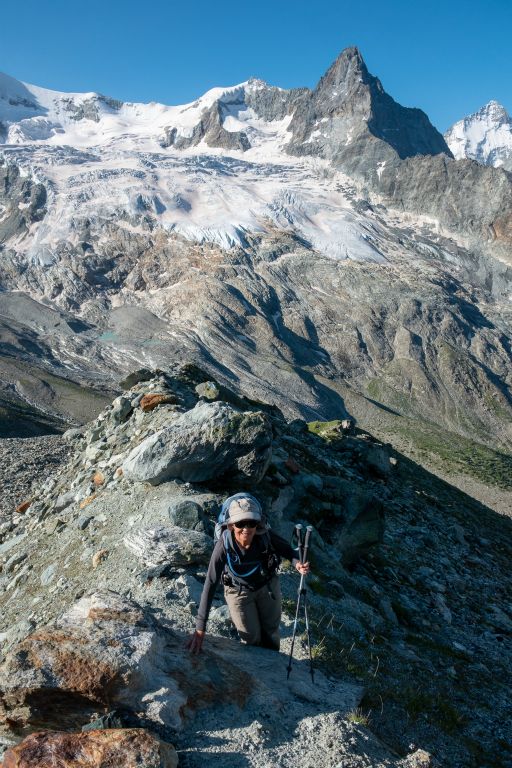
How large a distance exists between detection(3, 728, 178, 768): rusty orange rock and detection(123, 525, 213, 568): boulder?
4934 millimetres

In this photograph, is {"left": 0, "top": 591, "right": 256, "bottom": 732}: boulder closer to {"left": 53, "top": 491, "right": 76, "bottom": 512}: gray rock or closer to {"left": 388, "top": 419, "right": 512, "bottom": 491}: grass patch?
{"left": 53, "top": 491, "right": 76, "bottom": 512}: gray rock

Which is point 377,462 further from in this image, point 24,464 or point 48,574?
point 48,574

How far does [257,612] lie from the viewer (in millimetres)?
8828

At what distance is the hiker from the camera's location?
26.5 feet

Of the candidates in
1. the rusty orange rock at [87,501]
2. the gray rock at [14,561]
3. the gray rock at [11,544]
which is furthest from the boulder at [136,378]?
the gray rock at [14,561]

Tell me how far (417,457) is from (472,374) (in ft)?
366

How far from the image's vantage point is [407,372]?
636ft

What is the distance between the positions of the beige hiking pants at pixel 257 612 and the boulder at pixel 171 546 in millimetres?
2185

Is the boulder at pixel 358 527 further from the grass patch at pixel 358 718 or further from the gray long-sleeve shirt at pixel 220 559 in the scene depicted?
the gray long-sleeve shirt at pixel 220 559

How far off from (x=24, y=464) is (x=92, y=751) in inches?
1174

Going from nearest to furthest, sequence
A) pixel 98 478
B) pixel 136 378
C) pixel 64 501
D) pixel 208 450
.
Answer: pixel 208 450
pixel 98 478
pixel 64 501
pixel 136 378

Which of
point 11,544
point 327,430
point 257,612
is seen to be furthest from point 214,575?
point 327,430

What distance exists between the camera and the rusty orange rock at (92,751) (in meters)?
5.52

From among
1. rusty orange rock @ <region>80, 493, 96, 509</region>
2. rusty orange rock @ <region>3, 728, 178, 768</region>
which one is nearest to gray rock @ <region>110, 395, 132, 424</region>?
rusty orange rock @ <region>80, 493, 96, 509</region>
